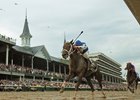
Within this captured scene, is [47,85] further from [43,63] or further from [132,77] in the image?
[43,63]

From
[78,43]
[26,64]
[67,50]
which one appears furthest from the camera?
[26,64]

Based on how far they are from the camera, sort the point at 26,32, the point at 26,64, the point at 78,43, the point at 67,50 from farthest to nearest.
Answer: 1. the point at 26,32
2. the point at 26,64
3. the point at 78,43
4. the point at 67,50

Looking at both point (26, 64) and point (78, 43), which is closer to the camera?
point (78, 43)

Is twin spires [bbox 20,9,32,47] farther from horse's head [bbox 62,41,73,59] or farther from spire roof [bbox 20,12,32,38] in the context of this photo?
horse's head [bbox 62,41,73,59]

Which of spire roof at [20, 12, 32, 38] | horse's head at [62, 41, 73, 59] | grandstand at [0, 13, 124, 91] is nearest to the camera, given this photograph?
horse's head at [62, 41, 73, 59]

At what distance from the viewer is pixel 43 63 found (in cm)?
7494

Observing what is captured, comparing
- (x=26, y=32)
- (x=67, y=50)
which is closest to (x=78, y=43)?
(x=67, y=50)

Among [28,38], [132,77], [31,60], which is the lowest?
[132,77]

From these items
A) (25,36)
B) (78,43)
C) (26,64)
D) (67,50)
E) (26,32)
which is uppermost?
(26,32)

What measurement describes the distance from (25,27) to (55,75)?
43.4 m

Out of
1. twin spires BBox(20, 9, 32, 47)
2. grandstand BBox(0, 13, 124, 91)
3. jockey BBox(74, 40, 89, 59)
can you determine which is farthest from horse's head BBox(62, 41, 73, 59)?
twin spires BBox(20, 9, 32, 47)

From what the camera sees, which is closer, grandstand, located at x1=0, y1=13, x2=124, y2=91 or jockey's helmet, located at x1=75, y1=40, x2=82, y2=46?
jockey's helmet, located at x1=75, y1=40, x2=82, y2=46

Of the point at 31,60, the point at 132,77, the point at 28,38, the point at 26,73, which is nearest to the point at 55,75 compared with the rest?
the point at 31,60

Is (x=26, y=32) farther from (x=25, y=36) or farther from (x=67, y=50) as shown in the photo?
(x=67, y=50)
